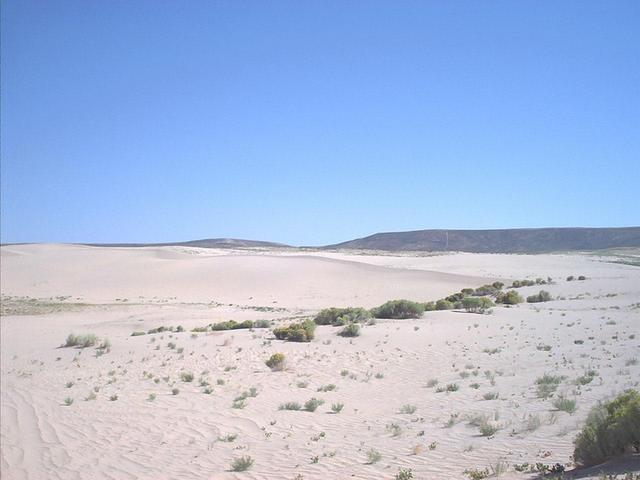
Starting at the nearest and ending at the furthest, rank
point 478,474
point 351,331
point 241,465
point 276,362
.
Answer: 1. point 478,474
2. point 241,465
3. point 276,362
4. point 351,331

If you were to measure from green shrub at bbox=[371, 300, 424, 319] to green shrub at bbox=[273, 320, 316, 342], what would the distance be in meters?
5.63

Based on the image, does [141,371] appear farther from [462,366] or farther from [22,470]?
[462,366]

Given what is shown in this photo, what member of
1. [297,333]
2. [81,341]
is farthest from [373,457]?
[81,341]

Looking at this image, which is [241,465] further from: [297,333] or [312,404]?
[297,333]

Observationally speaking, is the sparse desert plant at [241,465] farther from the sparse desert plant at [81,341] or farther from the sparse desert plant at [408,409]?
the sparse desert plant at [81,341]

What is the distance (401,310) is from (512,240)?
100736 millimetres

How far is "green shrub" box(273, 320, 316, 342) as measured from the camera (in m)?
18.2

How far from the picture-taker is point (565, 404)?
8297 mm

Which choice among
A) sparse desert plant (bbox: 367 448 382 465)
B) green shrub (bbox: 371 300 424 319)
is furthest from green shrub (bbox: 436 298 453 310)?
sparse desert plant (bbox: 367 448 382 465)

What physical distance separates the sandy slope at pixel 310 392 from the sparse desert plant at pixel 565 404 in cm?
12

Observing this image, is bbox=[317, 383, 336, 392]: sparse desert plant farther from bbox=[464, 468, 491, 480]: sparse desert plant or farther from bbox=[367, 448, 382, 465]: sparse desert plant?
bbox=[464, 468, 491, 480]: sparse desert plant

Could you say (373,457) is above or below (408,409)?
above

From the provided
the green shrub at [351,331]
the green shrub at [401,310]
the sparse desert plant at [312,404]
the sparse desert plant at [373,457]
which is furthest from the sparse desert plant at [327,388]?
the green shrub at [401,310]

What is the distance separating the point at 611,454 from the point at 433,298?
100 ft
